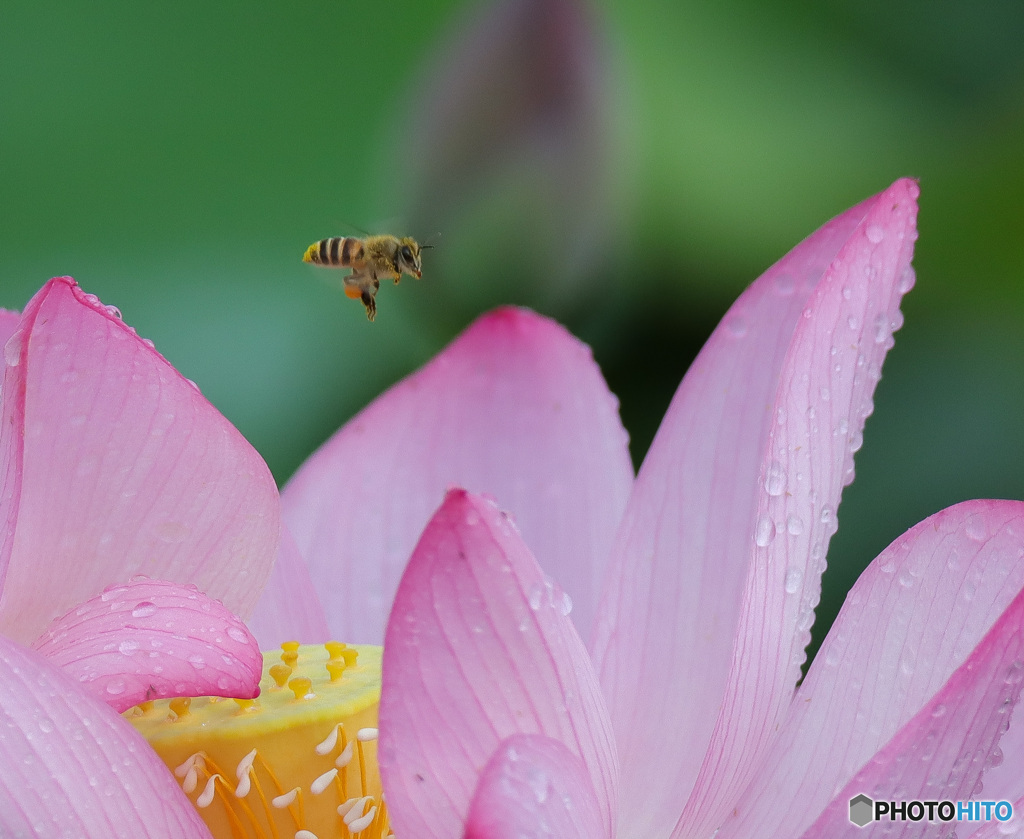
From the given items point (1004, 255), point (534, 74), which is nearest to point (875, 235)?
point (534, 74)

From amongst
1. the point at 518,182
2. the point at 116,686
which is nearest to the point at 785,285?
the point at 116,686

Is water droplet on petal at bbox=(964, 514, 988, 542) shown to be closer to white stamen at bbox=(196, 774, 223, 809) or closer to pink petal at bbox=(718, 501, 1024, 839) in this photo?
pink petal at bbox=(718, 501, 1024, 839)

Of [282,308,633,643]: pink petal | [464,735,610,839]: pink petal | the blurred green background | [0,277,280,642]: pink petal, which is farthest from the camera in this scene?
the blurred green background

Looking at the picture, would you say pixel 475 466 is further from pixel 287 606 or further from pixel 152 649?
pixel 152 649

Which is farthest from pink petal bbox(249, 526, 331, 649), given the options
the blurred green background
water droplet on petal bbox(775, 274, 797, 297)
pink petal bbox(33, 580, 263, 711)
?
the blurred green background

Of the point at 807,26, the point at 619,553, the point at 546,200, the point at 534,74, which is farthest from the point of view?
the point at 807,26

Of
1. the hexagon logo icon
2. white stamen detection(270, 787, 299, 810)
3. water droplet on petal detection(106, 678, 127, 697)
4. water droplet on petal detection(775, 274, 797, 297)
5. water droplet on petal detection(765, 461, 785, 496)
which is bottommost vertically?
white stamen detection(270, 787, 299, 810)

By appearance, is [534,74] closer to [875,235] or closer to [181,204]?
[181,204]
